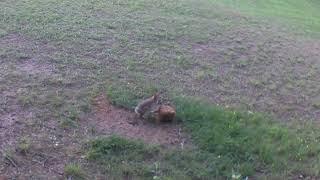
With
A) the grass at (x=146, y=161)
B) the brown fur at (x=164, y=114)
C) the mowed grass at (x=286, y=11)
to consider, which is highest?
the brown fur at (x=164, y=114)

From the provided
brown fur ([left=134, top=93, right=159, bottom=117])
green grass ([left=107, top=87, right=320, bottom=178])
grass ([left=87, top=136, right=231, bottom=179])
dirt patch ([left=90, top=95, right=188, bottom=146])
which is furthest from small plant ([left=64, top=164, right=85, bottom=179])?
brown fur ([left=134, top=93, right=159, bottom=117])

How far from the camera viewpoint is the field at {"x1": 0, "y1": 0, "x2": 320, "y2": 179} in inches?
260

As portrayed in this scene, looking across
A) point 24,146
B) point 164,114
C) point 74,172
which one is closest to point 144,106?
point 164,114

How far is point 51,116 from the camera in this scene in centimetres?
725

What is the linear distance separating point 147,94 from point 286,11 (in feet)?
38.5

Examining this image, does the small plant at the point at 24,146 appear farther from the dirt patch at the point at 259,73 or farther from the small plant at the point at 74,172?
the dirt patch at the point at 259,73

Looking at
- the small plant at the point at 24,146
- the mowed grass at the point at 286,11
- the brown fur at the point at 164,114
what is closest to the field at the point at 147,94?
the small plant at the point at 24,146

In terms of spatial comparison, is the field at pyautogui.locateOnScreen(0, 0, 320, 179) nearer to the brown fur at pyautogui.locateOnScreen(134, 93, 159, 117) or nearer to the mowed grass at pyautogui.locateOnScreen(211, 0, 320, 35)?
the brown fur at pyautogui.locateOnScreen(134, 93, 159, 117)

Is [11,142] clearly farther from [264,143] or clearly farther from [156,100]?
[264,143]

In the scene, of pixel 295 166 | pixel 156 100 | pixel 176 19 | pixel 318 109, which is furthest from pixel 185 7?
pixel 295 166

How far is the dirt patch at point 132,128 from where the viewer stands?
7098 millimetres

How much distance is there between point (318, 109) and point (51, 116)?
4259 millimetres

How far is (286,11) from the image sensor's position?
18.8 metres

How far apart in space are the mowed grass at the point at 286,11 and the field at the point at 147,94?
2.91 metres
